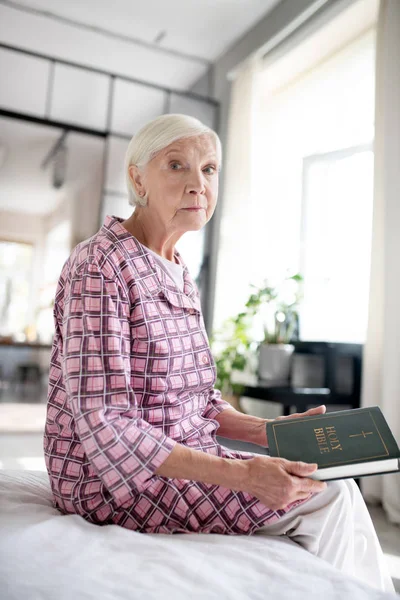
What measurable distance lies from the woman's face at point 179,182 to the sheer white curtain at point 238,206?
2.83 meters

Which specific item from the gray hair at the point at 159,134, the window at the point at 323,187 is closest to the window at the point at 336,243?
the window at the point at 323,187

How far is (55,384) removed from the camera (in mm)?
1041

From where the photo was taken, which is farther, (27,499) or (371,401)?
Result: (371,401)

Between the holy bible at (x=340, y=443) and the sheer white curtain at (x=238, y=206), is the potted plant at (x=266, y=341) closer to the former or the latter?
the sheer white curtain at (x=238, y=206)

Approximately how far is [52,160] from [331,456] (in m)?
4.27

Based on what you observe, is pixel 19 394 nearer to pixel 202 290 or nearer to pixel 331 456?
pixel 202 290

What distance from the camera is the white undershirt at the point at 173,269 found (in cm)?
115

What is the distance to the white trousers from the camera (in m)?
0.98

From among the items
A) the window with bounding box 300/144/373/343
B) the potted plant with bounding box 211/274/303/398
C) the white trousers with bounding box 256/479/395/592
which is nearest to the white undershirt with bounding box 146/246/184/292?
the white trousers with bounding box 256/479/395/592

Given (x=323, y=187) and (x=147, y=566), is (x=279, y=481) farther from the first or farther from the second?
(x=323, y=187)

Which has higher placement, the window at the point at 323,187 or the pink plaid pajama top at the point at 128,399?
the window at the point at 323,187

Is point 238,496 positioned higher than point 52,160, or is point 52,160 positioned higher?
point 52,160

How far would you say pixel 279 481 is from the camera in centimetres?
86

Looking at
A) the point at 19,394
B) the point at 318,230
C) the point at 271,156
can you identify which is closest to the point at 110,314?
the point at 318,230
